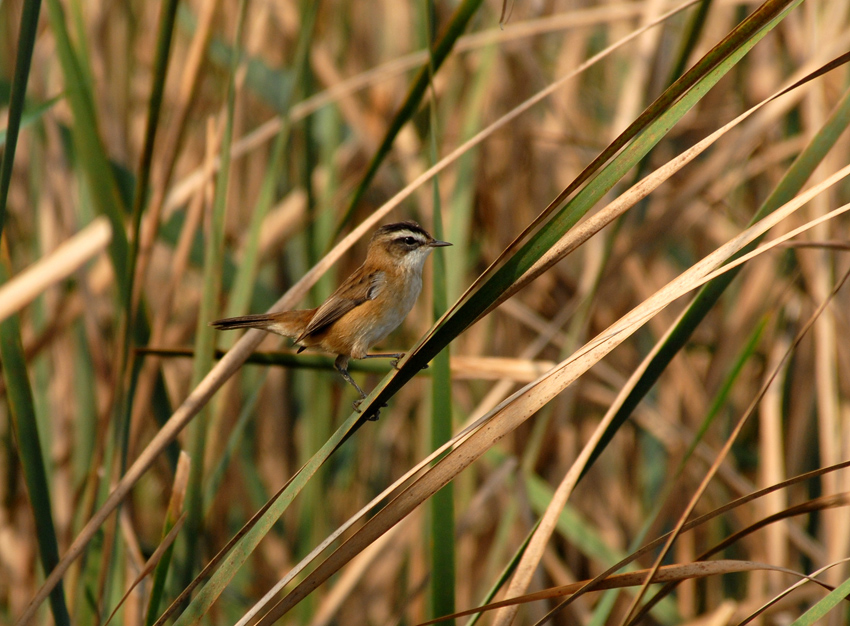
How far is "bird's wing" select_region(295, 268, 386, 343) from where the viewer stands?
224 cm

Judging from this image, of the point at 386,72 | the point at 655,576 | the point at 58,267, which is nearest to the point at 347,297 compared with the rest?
the point at 386,72

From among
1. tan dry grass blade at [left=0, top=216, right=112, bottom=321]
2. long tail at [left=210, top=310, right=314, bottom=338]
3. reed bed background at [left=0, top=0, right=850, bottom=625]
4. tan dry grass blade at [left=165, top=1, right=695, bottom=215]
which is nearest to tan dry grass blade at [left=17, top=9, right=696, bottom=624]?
reed bed background at [left=0, top=0, right=850, bottom=625]

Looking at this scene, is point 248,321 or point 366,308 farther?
point 366,308

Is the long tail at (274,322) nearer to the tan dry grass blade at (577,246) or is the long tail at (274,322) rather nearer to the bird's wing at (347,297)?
the bird's wing at (347,297)

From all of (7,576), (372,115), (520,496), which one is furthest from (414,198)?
(7,576)

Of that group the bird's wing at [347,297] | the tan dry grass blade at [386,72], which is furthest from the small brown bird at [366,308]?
the tan dry grass blade at [386,72]

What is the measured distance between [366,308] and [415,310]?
3.74ft

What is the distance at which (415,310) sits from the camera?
3.42m

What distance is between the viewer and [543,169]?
3324 millimetres

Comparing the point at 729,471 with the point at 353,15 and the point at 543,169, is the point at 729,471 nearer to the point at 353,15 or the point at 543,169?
the point at 543,169

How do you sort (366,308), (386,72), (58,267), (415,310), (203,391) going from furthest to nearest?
(415,310)
(386,72)
(366,308)
(203,391)
(58,267)

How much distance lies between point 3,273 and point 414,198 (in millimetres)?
2014

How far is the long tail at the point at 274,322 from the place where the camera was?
2.01 metres

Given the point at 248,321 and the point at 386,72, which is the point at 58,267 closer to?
the point at 248,321
